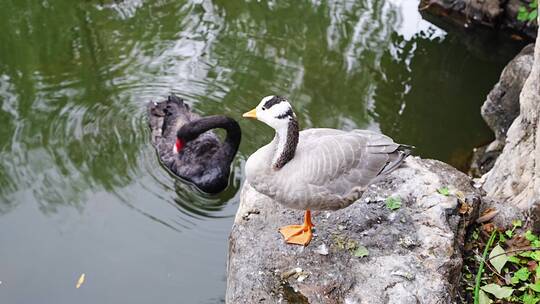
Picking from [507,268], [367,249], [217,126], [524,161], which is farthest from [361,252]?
[217,126]

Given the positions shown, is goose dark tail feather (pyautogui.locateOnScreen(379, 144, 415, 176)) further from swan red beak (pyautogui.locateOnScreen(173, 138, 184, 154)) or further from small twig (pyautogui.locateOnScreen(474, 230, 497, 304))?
swan red beak (pyautogui.locateOnScreen(173, 138, 184, 154))

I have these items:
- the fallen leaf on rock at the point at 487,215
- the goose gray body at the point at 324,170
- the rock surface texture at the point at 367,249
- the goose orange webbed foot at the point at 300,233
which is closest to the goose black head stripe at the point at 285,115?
the goose gray body at the point at 324,170

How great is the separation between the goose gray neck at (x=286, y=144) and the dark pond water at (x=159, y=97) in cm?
174

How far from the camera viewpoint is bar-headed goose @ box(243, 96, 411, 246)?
10.7 feet

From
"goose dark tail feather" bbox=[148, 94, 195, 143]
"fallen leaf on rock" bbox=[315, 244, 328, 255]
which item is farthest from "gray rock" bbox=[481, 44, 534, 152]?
"goose dark tail feather" bbox=[148, 94, 195, 143]

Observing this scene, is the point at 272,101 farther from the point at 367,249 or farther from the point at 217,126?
the point at 217,126

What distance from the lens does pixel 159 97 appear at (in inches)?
259

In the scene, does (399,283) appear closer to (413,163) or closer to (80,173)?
(413,163)

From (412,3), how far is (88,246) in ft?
20.7

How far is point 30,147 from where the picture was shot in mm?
5758

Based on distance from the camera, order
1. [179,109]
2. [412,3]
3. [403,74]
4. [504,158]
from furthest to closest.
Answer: [412,3]
[403,74]
[179,109]
[504,158]

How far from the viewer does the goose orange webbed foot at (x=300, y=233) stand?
3520 mm

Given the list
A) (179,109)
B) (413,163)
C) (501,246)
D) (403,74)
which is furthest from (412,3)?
(501,246)

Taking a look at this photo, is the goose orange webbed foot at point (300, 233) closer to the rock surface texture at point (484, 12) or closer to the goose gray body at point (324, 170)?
the goose gray body at point (324, 170)
